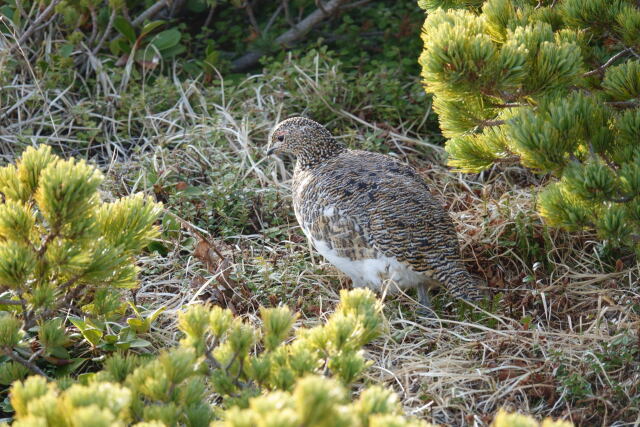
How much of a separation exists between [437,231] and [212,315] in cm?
150

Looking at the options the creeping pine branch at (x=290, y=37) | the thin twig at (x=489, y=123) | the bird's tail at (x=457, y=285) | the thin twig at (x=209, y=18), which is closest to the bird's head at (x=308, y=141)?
the bird's tail at (x=457, y=285)

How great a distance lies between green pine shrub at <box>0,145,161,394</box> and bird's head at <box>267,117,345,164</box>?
1.64 metres

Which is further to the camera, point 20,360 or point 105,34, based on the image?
point 105,34

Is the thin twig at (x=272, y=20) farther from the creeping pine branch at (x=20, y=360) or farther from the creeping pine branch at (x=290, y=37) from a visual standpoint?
the creeping pine branch at (x=20, y=360)

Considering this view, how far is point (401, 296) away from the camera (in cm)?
370

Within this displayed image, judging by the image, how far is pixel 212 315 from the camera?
2.26 meters

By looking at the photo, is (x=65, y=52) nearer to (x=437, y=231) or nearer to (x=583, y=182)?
(x=437, y=231)

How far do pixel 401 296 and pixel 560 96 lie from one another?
1.38m

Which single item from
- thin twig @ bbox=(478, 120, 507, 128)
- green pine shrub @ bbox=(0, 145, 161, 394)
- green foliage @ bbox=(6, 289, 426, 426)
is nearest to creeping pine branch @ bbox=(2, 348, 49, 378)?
green pine shrub @ bbox=(0, 145, 161, 394)

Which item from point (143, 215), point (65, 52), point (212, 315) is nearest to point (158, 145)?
point (65, 52)

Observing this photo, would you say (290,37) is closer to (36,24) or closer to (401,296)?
(36,24)

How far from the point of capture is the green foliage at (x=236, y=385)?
62.1 inches

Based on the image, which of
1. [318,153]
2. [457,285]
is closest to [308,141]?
[318,153]

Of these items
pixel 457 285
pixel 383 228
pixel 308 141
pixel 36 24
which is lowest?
pixel 457 285
